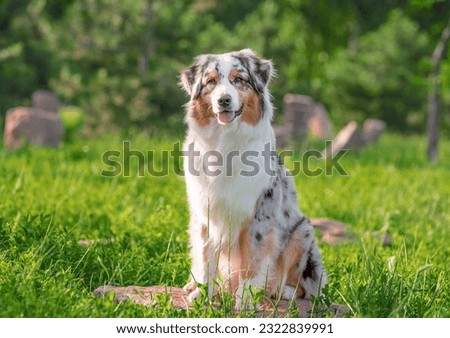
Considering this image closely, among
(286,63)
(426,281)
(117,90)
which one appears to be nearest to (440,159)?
(286,63)

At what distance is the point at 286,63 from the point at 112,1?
519 cm

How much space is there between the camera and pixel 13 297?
4047mm

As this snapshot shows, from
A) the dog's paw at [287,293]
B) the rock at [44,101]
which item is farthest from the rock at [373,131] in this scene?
the dog's paw at [287,293]

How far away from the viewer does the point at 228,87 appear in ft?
14.3

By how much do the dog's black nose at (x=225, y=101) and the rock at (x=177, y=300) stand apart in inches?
48.6

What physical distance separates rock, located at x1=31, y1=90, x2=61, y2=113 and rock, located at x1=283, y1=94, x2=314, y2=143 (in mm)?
5760

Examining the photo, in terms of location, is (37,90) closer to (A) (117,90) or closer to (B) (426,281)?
(A) (117,90)

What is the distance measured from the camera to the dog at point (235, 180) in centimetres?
448

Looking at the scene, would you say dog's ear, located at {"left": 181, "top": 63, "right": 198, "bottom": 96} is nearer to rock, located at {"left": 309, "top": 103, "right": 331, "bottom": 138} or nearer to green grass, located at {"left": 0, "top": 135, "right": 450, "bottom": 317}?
green grass, located at {"left": 0, "top": 135, "right": 450, "bottom": 317}

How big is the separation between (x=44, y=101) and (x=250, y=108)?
13441mm

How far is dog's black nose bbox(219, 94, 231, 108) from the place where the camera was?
4309 mm

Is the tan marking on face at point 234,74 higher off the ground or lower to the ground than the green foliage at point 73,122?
higher

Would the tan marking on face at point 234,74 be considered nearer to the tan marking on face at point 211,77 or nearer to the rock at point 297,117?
the tan marking on face at point 211,77
